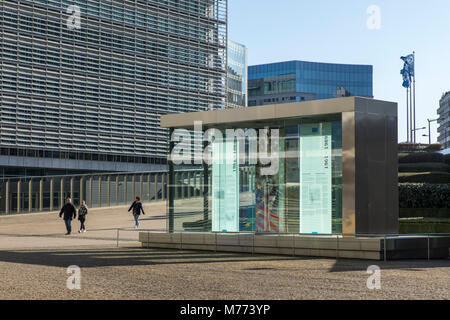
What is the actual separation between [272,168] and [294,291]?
846cm

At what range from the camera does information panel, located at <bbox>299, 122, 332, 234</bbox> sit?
59.0ft

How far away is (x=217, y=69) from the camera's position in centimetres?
7875

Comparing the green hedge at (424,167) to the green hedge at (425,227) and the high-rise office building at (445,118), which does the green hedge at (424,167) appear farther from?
the high-rise office building at (445,118)

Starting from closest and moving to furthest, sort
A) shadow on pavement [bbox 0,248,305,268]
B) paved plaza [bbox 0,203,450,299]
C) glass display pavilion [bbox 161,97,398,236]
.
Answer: paved plaza [bbox 0,203,450,299] → shadow on pavement [bbox 0,248,305,268] → glass display pavilion [bbox 161,97,398,236]

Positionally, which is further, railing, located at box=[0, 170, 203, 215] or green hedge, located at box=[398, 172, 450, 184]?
railing, located at box=[0, 170, 203, 215]

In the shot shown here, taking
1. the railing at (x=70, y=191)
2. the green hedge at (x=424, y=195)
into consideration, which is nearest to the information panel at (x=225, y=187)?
the green hedge at (x=424, y=195)

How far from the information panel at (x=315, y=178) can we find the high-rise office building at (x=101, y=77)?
150 ft

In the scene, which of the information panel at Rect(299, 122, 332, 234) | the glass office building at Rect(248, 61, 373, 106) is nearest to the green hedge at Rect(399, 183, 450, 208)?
the information panel at Rect(299, 122, 332, 234)

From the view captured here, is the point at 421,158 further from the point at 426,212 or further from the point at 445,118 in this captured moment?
the point at 445,118

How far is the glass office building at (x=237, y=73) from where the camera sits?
124250 mm

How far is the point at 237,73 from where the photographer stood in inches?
5044

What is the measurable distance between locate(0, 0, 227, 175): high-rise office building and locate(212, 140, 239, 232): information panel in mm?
43036

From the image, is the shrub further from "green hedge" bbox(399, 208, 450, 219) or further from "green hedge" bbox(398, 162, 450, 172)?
"green hedge" bbox(399, 208, 450, 219)
